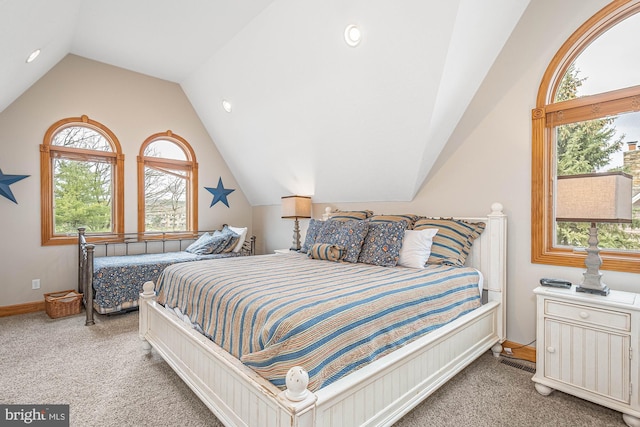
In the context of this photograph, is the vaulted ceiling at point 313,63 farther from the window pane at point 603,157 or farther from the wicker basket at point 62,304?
the wicker basket at point 62,304

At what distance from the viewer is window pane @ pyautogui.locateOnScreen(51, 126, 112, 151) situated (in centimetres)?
378

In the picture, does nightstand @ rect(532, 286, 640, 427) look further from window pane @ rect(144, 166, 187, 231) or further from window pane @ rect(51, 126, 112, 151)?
window pane @ rect(51, 126, 112, 151)

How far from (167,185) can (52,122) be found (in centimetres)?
144

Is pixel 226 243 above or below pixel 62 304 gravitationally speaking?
above

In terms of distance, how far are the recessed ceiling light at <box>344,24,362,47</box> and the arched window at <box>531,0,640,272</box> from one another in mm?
1380

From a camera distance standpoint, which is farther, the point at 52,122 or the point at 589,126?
the point at 52,122

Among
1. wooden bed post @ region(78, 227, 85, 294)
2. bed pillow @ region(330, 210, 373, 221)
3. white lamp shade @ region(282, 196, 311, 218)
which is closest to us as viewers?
bed pillow @ region(330, 210, 373, 221)

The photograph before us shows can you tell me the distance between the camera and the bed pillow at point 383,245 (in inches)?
97.7

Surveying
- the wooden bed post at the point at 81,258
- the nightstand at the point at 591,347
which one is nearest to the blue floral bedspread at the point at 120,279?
the wooden bed post at the point at 81,258

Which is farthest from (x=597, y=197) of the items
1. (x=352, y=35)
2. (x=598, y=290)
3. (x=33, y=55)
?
(x=33, y=55)

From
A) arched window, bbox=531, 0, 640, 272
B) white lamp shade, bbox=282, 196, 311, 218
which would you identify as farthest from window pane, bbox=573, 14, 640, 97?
white lamp shade, bbox=282, 196, 311, 218

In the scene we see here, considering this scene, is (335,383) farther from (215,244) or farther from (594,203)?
(215,244)

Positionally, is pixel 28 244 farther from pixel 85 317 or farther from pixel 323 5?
pixel 323 5

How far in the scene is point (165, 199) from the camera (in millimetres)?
4609
